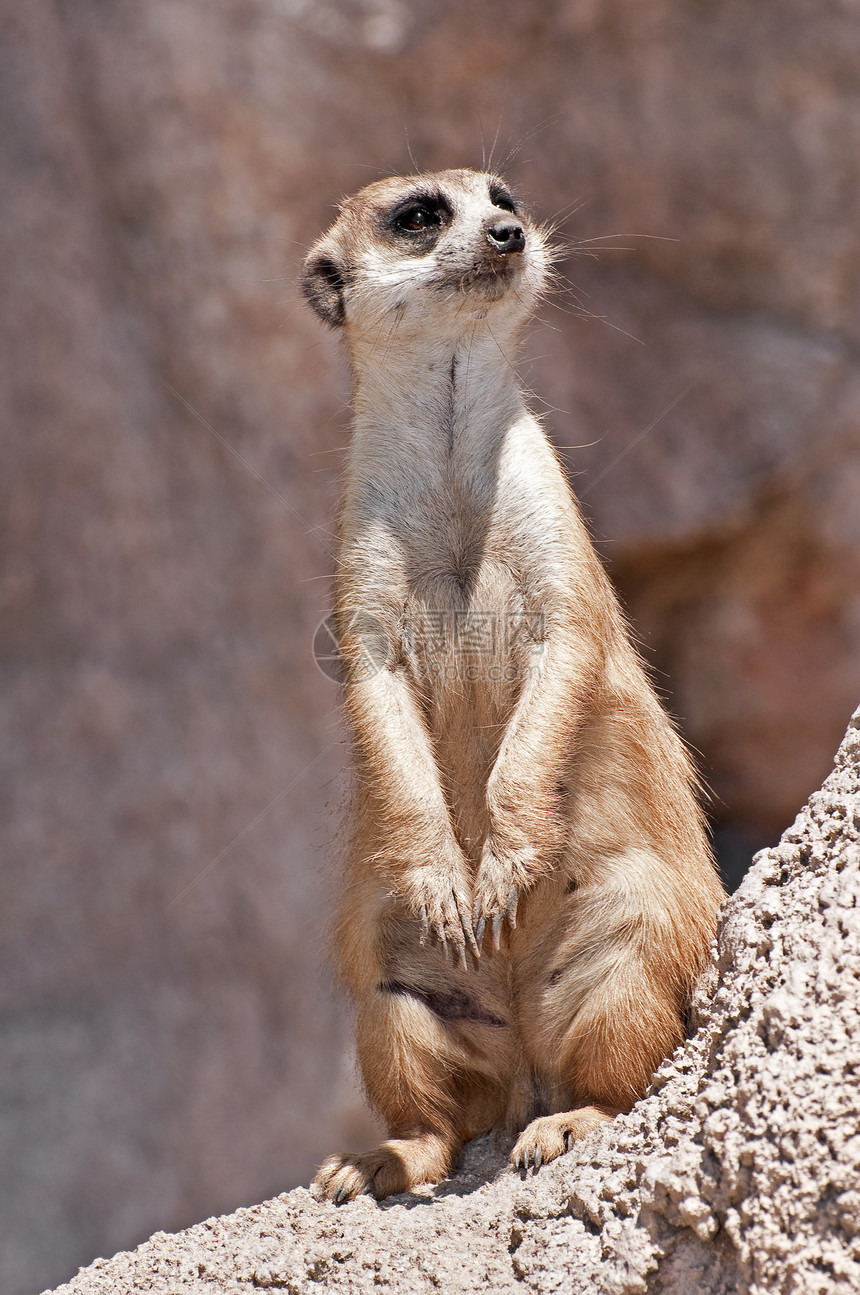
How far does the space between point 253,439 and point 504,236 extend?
3.82m

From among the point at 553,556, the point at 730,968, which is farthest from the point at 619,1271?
the point at 553,556

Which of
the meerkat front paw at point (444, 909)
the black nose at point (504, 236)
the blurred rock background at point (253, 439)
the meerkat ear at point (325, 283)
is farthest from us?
the blurred rock background at point (253, 439)

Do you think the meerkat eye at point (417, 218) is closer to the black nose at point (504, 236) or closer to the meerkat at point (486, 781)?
the meerkat at point (486, 781)

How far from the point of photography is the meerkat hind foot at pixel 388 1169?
102 inches

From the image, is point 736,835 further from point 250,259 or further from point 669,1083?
point 669,1083

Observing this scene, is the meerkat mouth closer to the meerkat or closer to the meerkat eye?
the meerkat

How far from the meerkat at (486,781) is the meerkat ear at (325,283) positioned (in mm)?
319

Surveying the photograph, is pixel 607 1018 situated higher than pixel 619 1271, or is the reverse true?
pixel 607 1018

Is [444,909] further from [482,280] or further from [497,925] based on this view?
[482,280]

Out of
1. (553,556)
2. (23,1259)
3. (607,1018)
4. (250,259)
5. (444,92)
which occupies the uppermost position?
(444,92)

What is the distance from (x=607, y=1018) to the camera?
2572 millimetres

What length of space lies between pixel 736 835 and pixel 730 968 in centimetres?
548

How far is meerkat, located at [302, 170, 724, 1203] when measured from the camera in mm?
2664

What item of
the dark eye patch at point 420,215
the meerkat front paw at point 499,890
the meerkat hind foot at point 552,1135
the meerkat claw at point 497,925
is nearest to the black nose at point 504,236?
the dark eye patch at point 420,215
